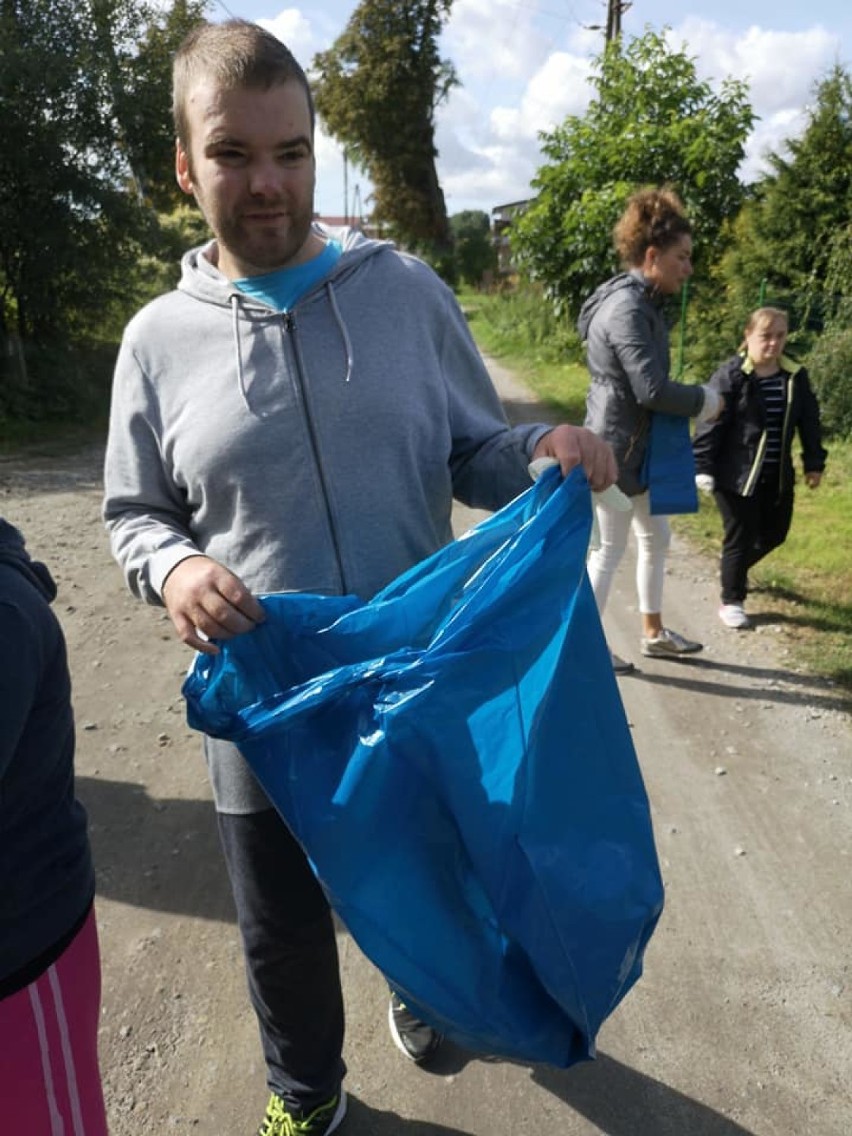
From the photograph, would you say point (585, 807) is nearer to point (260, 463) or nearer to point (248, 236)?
point (260, 463)

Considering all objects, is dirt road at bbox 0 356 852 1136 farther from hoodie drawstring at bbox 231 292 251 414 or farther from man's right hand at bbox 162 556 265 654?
hoodie drawstring at bbox 231 292 251 414

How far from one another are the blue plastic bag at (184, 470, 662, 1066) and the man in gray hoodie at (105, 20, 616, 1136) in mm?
223

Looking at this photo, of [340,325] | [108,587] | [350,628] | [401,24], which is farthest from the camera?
[401,24]

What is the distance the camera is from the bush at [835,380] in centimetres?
885

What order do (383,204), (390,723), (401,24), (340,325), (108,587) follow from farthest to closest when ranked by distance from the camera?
(383,204) < (401,24) < (108,587) < (340,325) < (390,723)

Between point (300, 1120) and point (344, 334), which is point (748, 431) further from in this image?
point (300, 1120)

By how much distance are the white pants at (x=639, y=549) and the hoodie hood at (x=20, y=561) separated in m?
3.12

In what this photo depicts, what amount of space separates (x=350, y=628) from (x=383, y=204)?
3614 centimetres

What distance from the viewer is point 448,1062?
7.66 feet

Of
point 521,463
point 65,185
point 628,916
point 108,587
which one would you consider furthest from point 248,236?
point 65,185

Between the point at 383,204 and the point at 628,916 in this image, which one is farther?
the point at 383,204

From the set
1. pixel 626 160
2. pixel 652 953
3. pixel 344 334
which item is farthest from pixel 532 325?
pixel 344 334

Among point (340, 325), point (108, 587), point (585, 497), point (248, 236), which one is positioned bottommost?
point (108, 587)

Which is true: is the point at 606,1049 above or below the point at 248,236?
below
